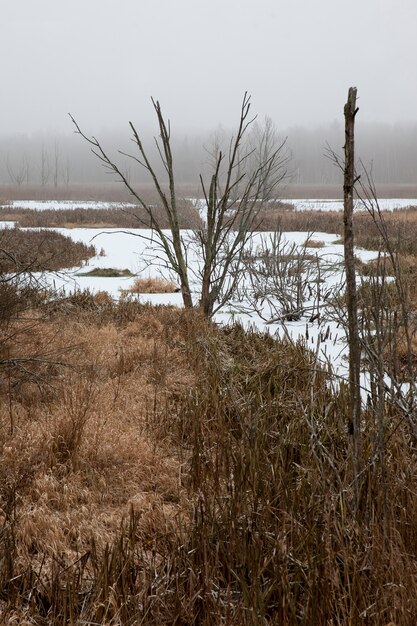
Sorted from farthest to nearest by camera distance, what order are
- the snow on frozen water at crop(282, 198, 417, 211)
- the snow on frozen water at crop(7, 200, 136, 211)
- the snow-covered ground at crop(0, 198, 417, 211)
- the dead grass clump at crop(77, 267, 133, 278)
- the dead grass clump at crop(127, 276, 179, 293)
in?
the snow on frozen water at crop(7, 200, 136, 211)
the snow-covered ground at crop(0, 198, 417, 211)
the snow on frozen water at crop(282, 198, 417, 211)
the dead grass clump at crop(77, 267, 133, 278)
the dead grass clump at crop(127, 276, 179, 293)

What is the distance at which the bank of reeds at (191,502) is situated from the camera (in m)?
1.96

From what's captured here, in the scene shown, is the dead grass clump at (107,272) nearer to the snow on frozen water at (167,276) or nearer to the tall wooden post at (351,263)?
the snow on frozen water at (167,276)

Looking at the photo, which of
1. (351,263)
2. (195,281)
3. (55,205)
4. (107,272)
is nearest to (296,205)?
(55,205)

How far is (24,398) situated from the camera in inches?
159

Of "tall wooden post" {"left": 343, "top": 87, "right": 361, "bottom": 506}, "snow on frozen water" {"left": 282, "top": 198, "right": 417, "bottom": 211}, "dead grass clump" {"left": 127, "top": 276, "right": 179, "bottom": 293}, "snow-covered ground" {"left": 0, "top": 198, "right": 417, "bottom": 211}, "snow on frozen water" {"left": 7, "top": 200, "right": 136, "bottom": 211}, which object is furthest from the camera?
"snow on frozen water" {"left": 7, "top": 200, "right": 136, "bottom": 211}

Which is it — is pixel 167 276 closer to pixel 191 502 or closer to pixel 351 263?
pixel 191 502

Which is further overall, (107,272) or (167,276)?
(167,276)

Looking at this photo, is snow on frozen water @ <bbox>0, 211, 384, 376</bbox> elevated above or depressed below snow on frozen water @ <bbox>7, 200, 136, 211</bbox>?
below

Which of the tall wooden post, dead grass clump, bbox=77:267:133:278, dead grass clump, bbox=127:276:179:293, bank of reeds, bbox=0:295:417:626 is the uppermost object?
the tall wooden post

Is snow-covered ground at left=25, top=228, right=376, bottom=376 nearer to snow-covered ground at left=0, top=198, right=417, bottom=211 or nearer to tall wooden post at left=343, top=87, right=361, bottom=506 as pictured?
tall wooden post at left=343, top=87, right=361, bottom=506

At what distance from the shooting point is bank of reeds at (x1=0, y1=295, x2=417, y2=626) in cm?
196

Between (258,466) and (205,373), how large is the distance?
1990 millimetres

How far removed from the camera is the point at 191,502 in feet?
9.16

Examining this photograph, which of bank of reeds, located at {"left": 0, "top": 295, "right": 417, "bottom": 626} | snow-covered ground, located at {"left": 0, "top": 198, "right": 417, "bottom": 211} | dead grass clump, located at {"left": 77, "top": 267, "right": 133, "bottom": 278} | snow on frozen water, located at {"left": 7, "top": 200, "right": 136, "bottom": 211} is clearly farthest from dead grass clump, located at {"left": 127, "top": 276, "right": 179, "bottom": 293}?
snow on frozen water, located at {"left": 7, "top": 200, "right": 136, "bottom": 211}
